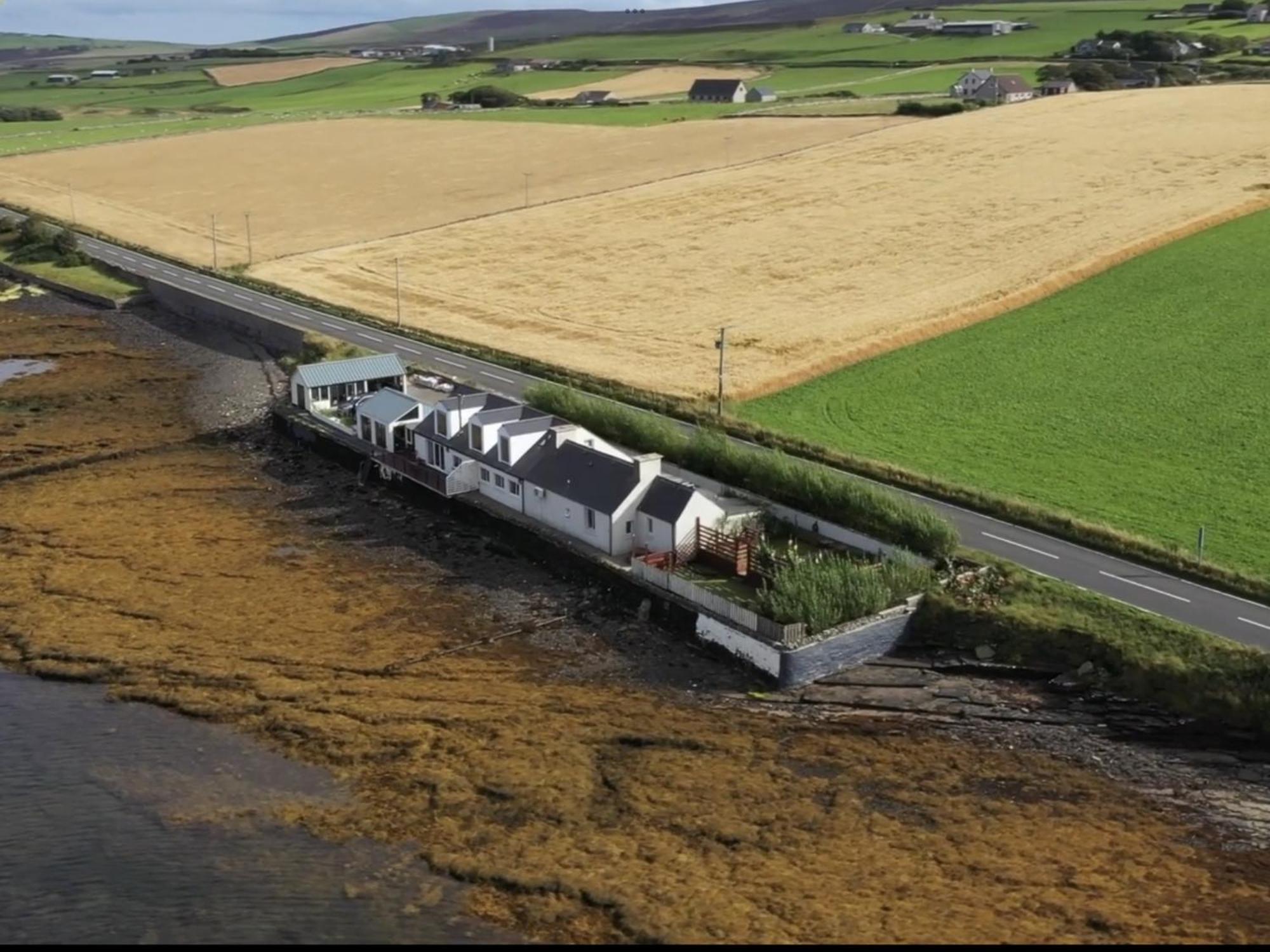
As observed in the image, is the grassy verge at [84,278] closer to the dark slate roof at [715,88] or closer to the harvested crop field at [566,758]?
the harvested crop field at [566,758]

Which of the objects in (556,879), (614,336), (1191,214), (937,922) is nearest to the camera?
(937,922)

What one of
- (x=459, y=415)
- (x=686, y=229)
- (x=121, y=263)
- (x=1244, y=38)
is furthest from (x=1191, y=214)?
(x=1244, y=38)

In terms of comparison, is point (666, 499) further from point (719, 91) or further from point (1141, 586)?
point (719, 91)

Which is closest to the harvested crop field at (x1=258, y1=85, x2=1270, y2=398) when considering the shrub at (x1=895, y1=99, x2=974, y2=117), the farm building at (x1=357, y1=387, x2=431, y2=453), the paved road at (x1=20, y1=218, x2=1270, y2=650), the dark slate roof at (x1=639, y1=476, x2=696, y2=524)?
the shrub at (x1=895, y1=99, x2=974, y2=117)

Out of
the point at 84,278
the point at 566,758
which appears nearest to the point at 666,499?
the point at 566,758

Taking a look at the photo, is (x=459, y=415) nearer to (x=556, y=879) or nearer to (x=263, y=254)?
(x=556, y=879)

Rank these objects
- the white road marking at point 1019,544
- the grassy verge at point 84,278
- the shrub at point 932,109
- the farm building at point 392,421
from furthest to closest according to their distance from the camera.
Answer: the shrub at point 932,109
the grassy verge at point 84,278
the farm building at point 392,421
the white road marking at point 1019,544

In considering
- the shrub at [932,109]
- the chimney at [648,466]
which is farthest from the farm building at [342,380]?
the shrub at [932,109]
